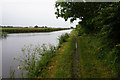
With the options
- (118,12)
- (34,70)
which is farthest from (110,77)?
(34,70)

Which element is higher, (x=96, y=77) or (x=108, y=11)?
(x=108, y=11)

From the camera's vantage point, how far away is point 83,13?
707 centimetres

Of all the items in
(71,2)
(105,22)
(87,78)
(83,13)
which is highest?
(71,2)

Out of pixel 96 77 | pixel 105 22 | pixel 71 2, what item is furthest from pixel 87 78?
pixel 71 2

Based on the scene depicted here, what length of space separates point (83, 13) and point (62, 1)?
2.38 metres

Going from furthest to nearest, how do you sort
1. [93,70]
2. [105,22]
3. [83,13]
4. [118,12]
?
[83,13]
[93,70]
[105,22]
[118,12]

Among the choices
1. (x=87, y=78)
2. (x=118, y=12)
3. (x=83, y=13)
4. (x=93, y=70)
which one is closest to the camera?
(x=118, y=12)

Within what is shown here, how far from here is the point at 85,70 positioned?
11.5ft

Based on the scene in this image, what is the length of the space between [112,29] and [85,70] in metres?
1.96

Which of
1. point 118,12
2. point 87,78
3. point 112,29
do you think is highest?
point 118,12

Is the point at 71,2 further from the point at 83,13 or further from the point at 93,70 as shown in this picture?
the point at 93,70

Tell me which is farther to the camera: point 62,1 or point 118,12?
point 62,1

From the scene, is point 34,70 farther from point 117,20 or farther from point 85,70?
point 117,20

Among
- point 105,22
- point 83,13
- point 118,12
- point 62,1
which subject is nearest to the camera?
point 118,12
